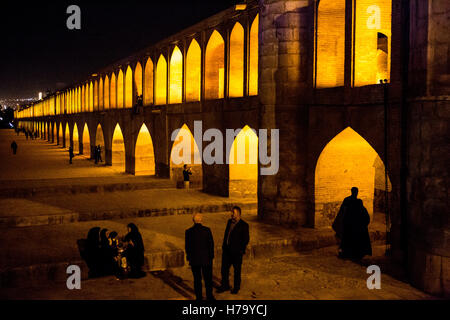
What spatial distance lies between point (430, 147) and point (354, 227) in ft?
6.19

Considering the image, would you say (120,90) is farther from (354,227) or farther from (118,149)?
(354,227)

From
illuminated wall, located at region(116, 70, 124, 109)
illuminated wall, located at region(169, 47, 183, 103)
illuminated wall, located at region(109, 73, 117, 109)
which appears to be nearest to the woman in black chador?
illuminated wall, located at region(169, 47, 183, 103)

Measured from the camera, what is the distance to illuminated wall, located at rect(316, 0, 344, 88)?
9359 millimetres

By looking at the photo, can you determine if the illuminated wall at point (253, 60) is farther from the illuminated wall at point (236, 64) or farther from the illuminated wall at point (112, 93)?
the illuminated wall at point (112, 93)

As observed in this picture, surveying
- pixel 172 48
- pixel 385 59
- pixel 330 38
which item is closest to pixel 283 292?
pixel 330 38

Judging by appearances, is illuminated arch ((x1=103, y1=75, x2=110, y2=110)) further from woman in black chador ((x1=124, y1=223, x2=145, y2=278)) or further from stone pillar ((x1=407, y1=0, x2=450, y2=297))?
stone pillar ((x1=407, y1=0, x2=450, y2=297))

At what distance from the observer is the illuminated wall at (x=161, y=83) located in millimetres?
17703

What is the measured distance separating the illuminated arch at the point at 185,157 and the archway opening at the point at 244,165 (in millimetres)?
3346

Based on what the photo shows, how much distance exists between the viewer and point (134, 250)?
6.70 metres

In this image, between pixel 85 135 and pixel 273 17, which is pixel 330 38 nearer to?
pixel 273 17

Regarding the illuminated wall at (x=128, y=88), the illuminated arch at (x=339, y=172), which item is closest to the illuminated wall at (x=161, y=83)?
the illuminated wall at (x=128, y=88)
